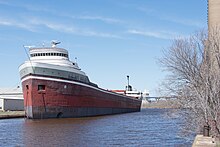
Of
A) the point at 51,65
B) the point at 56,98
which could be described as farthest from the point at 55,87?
the point at 51,65

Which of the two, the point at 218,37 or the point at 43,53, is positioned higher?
the point at 43,53

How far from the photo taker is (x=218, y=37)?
19047 millimetres

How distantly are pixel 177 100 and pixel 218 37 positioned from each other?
11.4 feet

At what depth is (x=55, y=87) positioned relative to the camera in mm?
53938

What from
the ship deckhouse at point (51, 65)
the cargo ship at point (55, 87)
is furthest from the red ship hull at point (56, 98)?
the ship deckhouse at point (51, 65)

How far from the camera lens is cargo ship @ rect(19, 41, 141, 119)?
53188 mm

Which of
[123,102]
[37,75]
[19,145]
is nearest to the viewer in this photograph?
[19,145]

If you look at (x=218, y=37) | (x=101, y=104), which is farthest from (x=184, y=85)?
(x=101, y=104)

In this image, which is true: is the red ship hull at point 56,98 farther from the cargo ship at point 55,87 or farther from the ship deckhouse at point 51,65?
the ship deckhouse at point 51,65

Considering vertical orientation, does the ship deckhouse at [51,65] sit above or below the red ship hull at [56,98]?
above

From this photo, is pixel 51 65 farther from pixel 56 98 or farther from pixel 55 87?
pixel 56 98

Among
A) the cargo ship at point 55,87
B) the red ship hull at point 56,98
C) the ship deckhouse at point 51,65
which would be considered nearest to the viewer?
the red ship hull at point 56,98

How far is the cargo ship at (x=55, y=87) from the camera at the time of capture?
53188 millimetres

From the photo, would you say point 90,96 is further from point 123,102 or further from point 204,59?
point 204,59
